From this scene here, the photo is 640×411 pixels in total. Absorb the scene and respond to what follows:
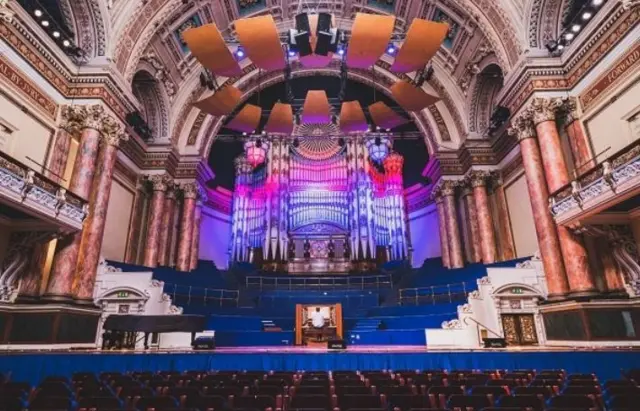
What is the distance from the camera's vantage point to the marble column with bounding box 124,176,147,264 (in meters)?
15.2

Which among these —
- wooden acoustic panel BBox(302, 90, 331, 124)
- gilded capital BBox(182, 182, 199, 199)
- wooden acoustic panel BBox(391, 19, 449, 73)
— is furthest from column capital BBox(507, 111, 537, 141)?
gilded capital BBox(182, 182, 199, 199)

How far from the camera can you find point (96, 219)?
1101cm

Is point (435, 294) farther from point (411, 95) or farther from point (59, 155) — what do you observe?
point (59, 155)

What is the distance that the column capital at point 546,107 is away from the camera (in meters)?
10.9

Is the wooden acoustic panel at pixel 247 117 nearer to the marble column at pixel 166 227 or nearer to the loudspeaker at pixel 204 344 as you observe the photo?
the marble column at pixel 166 227

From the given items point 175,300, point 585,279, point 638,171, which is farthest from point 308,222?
point 638,171

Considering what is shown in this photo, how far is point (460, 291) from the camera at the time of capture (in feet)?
44.8

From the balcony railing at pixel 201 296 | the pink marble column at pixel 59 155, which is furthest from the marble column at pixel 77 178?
the balcony railing at pixel 201 296

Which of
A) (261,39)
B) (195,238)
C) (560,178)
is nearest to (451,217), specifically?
(560,178)

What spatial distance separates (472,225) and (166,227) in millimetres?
13452

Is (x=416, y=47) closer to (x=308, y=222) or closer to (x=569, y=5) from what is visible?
(x=569, y=5)

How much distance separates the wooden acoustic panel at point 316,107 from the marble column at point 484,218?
728 centimetres

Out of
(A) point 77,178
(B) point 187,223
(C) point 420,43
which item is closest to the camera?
(C) point 420,43

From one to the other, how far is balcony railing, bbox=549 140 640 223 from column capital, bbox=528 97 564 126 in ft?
7.88
